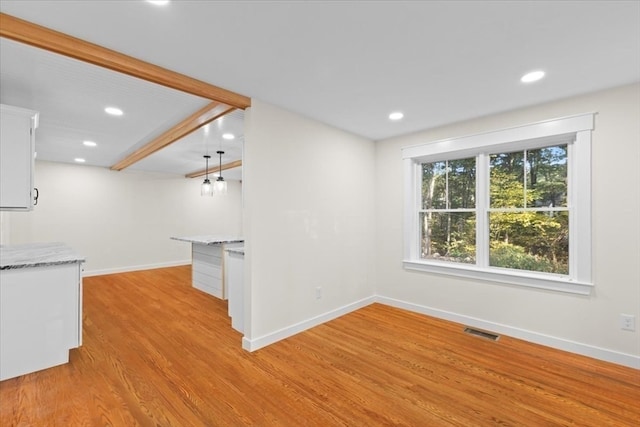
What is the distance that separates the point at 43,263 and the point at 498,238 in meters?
4.58

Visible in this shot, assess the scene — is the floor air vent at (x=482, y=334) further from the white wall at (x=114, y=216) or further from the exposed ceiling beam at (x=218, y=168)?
the white wall at (x=114, y=216)

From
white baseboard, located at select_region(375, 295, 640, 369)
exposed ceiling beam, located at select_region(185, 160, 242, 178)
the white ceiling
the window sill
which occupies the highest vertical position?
the white ceiling

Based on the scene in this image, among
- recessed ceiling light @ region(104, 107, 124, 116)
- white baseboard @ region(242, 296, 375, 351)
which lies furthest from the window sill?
recessed ceiling light @ region(104, 107, 124, 116)

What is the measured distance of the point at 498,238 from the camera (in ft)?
11.3

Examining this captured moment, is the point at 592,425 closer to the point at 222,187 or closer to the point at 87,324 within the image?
the point at 87,324

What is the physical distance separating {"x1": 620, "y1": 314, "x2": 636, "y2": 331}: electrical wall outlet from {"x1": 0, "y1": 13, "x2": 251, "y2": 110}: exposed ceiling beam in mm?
4045

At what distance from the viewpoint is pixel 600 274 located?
2.71 metres

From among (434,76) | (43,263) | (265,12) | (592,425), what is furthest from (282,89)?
(592,425)

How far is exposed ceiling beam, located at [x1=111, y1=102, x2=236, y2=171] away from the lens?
2.95 m

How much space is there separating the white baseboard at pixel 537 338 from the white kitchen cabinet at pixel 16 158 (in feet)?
14.3

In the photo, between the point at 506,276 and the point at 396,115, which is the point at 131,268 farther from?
the point at 506,276

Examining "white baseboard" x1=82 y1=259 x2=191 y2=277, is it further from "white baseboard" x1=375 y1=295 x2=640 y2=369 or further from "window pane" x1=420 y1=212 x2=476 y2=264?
"window pane" x1=420 y1=212 x2=476 y2=264

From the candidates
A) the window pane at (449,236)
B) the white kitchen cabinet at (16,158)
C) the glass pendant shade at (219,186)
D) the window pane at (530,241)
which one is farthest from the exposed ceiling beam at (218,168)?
the window pane at (530,241)

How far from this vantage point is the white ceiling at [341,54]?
165 centimetres
